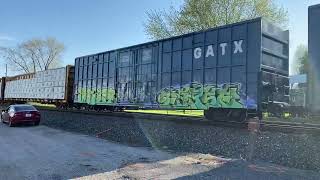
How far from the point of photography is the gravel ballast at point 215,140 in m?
9.40

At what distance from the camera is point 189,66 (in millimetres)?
16078

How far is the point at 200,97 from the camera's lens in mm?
15570

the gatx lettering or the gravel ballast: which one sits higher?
the gatx lettering

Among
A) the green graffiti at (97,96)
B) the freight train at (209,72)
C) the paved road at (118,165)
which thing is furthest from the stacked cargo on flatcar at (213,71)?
the paved road at (118,165)

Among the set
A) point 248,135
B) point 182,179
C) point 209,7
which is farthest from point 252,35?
point 209,7

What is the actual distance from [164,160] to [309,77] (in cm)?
456

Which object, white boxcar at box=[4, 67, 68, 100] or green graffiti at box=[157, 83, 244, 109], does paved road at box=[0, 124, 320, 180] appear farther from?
white boxcar at box=[4, 67, 68, 100]

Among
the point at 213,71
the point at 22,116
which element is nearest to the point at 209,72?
the point at 213,71

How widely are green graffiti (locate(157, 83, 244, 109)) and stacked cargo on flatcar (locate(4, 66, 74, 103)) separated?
1401 centimetres

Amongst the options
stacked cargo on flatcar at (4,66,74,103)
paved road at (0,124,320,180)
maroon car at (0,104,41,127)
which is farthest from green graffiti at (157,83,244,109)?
stacked cargo on flatcar at (4,66,74,103)

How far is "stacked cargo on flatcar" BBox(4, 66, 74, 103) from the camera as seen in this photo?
30.0m

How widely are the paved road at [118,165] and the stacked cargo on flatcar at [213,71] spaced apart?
4.25 metres

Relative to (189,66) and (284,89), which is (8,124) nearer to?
(189,66)

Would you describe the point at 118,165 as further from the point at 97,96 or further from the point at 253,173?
the point at 97,96
